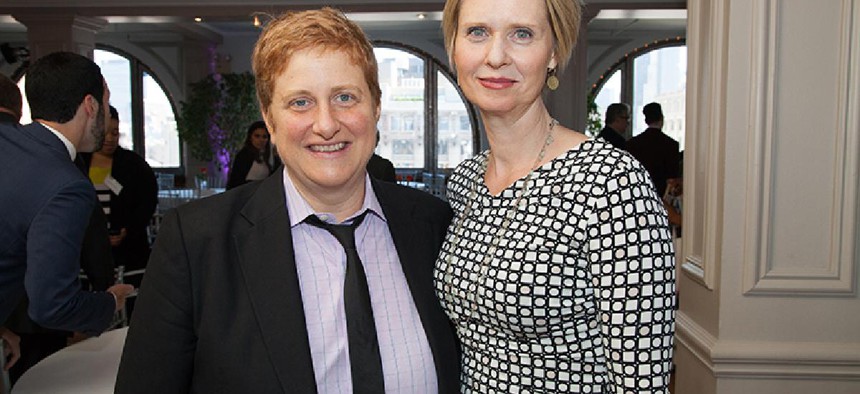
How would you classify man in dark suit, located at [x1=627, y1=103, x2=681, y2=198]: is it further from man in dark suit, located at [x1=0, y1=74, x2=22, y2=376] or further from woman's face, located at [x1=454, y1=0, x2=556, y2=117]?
woman's face, located at [x1=454, y1=0, x2=556, y2=117]

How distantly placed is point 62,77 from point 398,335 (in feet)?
5.49

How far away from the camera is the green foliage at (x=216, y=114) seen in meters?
11.4

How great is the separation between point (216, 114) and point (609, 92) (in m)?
6.82

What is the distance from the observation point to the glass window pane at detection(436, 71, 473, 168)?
1365 centimetres

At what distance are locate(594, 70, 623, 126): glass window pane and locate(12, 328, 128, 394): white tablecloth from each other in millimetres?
11764

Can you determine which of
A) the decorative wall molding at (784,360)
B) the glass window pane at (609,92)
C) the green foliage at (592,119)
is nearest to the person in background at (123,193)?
the decorative wall molding at (784,360)

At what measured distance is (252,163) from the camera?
643cm

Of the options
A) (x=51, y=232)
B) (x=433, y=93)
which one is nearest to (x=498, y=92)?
(x=51, y=232)

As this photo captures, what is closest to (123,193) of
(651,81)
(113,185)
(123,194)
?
(123,194)

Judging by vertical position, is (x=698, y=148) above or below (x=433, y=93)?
below

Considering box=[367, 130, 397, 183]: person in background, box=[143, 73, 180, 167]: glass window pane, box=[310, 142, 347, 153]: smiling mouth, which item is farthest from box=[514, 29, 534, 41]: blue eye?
box=[143, 73, 180, 167]: glass window pane

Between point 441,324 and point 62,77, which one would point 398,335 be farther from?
point 62,77

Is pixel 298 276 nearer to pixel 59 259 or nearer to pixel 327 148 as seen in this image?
pixel 327 148

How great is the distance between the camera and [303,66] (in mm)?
1316
